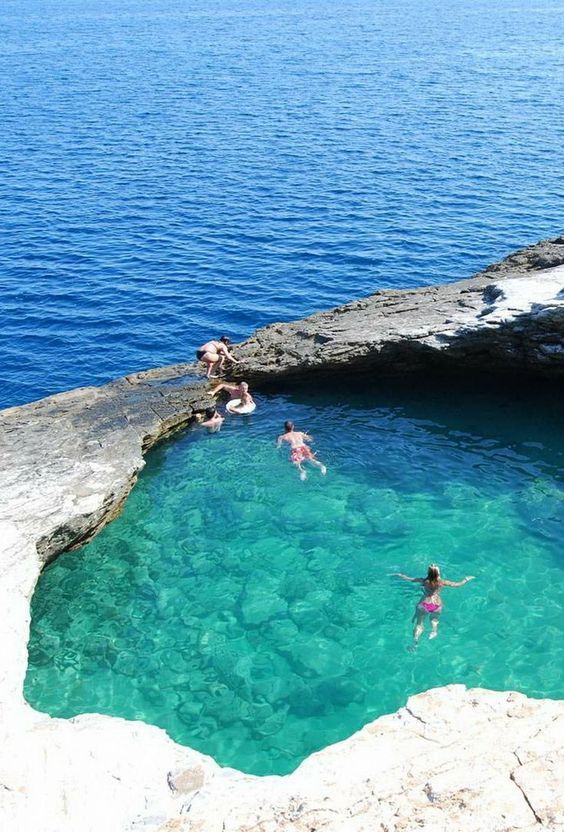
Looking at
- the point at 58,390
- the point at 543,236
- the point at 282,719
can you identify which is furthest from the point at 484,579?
the point at 543,236

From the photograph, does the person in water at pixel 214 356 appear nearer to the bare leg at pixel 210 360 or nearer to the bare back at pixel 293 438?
the bare leg at pixel 210 360

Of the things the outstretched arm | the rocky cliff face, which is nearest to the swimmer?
the rocky cliff face

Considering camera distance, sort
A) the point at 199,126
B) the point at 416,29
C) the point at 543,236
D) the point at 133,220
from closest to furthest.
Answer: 1. the point at 543,236
2. the point at 133,220
3. the point at 199,126
4. the point at 416,29

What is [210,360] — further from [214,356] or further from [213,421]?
[213,421]

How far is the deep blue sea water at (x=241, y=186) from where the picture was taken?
38656 mm

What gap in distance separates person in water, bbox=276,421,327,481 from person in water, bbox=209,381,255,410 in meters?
2.36

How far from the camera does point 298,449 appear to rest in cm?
2538

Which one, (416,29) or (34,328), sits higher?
(416,29)

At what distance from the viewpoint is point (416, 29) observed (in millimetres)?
120688

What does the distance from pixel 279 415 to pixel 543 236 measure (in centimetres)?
2354

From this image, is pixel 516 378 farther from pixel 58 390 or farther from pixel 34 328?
pixel 34 328

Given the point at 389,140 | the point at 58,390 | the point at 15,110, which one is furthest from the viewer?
the point at 15,110

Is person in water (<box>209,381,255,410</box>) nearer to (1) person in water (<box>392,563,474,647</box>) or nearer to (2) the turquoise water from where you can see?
(2) the turquoise water

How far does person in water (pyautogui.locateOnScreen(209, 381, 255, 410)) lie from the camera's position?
27.9 m
